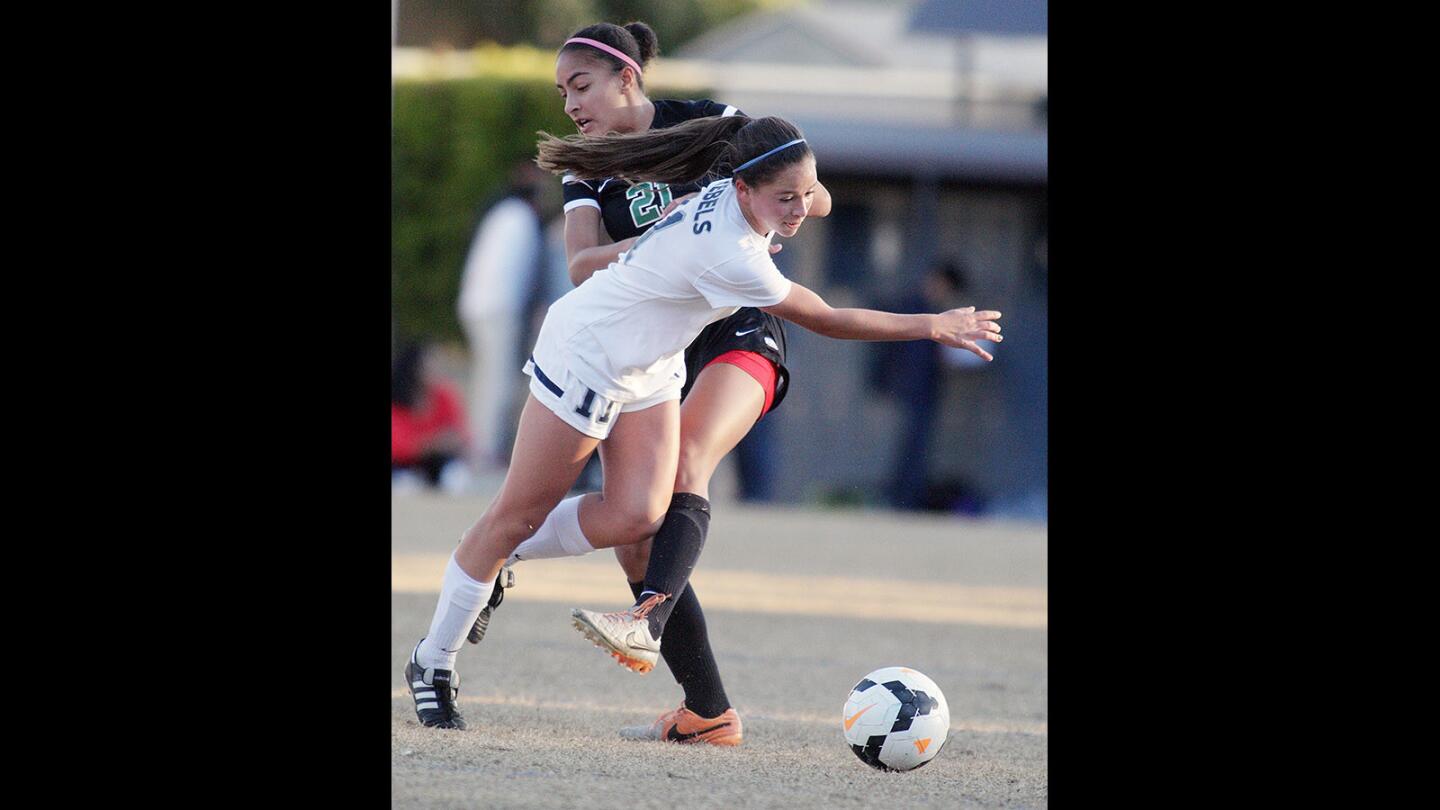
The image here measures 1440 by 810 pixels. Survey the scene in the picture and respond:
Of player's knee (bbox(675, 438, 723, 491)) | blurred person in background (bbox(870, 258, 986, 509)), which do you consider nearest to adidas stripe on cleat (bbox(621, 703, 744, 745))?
player's knee (bbox(675, 438, 723, 491))

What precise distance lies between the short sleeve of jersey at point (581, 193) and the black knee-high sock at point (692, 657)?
116 centimetres

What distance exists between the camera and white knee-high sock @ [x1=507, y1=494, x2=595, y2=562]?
4.84 meters

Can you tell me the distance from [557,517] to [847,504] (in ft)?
31.7

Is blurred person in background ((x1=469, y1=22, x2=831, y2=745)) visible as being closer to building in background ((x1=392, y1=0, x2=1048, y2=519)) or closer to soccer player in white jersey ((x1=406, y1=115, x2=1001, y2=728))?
soccer player in white jersey ((x1=406, y1=115, x2=1001, y2=728))

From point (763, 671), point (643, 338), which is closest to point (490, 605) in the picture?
point (643, 338)

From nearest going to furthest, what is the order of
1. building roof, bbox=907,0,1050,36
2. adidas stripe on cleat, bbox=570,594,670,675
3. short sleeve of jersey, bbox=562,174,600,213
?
adidas stripe on cleat, bbox=570,594,670,675
short sleeve of jersey, bbox=562,174,600,213
building roof, bbox=907,0,1050,36

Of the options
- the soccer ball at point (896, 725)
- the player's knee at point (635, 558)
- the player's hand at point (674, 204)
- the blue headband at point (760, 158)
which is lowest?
the soccer ball at point (896, 725)

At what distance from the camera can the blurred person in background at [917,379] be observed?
536 inches

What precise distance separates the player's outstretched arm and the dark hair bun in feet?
3.77

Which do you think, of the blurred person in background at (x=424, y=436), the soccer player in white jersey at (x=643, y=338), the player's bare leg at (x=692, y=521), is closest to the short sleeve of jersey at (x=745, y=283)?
the soccer player in white jersey at (x=643, y=338)

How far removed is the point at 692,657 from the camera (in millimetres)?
4926

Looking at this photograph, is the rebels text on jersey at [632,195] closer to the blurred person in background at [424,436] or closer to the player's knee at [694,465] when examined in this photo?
the player's knee at [694,465]

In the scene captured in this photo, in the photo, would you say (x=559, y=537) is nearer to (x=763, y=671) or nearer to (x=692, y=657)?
(x=692, y=657)
